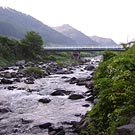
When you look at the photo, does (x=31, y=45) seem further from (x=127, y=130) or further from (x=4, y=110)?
(x=127, y=130)

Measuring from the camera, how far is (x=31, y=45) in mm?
126438

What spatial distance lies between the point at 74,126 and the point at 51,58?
4250 inches

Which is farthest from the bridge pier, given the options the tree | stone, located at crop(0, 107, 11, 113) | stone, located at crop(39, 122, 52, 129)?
stone, located at crop(39, 122, 52, 129)

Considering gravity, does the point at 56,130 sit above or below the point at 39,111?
above

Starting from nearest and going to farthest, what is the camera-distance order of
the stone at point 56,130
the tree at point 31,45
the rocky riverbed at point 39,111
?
the stone at point 56,130 < the rocky riverbed at point 39,111 < the tree at point 31,45

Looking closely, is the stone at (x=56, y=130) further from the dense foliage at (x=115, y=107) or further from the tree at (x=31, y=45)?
the tree at (x=31, y=45)

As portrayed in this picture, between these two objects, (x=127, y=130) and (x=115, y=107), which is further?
(x=115, y=107)

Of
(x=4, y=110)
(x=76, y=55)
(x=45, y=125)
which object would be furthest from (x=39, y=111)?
(x=76, y=55)

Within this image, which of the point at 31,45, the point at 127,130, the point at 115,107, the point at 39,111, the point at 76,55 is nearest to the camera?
the point at 127,130

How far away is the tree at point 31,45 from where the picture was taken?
12310cm

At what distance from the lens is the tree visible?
123100mm

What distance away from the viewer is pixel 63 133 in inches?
872

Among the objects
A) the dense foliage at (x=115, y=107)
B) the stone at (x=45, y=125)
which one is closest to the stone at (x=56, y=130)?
the stone at (x=45, y=125)

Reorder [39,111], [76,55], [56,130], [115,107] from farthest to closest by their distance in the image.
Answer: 1. [76,55]
2. [39,111]
3. [56,130]
4. [115,107]
